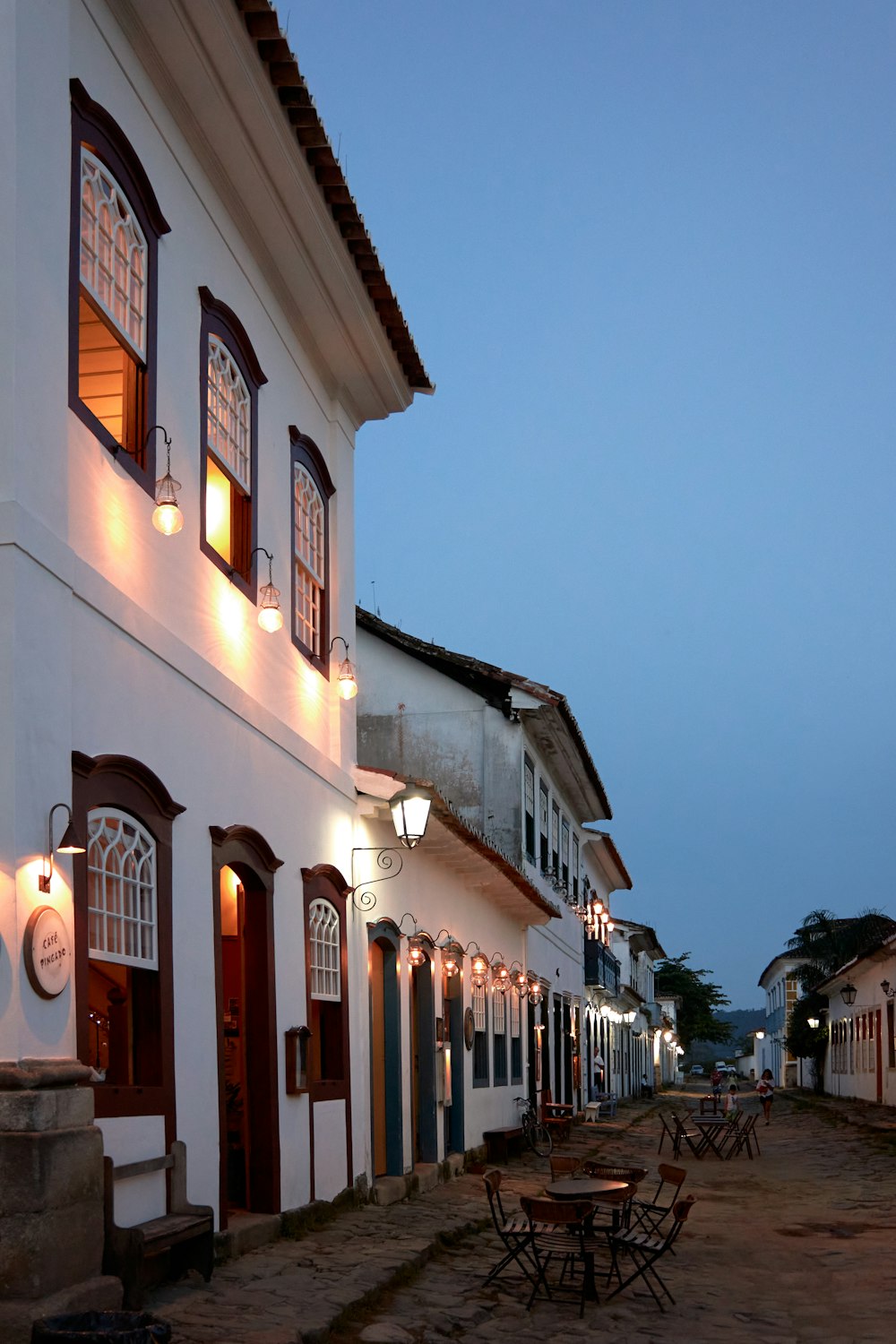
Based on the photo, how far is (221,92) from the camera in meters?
9.20

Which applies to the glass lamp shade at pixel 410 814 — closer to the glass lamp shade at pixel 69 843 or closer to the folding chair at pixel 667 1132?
the glass lamp shade at pixel 69 843

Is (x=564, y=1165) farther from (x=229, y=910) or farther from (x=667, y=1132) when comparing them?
(x=667, y=1132)

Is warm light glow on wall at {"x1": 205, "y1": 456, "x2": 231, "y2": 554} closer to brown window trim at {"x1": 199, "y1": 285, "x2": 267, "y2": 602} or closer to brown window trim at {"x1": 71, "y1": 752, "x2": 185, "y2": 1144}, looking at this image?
brown window trim at {"x1": 199, "y1": 285, "x2": 267, "y2": 602}

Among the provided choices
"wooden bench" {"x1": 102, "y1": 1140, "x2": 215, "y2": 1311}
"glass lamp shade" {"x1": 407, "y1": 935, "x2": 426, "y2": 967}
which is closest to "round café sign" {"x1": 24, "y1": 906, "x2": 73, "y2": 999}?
"wooden bench" {"x1": 102, "y1": 1140, "x2": 215, "y2": 1311}

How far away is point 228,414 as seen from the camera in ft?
33.8

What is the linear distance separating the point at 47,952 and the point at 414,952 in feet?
28.5

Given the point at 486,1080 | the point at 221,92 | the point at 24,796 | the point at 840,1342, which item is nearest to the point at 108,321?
the point at 221,92

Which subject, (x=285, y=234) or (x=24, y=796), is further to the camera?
(x=285, y=234)

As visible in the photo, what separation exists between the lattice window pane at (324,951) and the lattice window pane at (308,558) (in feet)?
7.02

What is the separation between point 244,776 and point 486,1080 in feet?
35.1

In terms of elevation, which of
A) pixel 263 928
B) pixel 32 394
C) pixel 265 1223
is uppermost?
pixel 32 394

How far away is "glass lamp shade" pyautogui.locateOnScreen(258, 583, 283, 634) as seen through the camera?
10.2 m

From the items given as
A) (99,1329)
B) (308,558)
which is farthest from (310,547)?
(99,1329)

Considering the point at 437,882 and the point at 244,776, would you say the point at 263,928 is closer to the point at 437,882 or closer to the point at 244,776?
the point at 244,776
